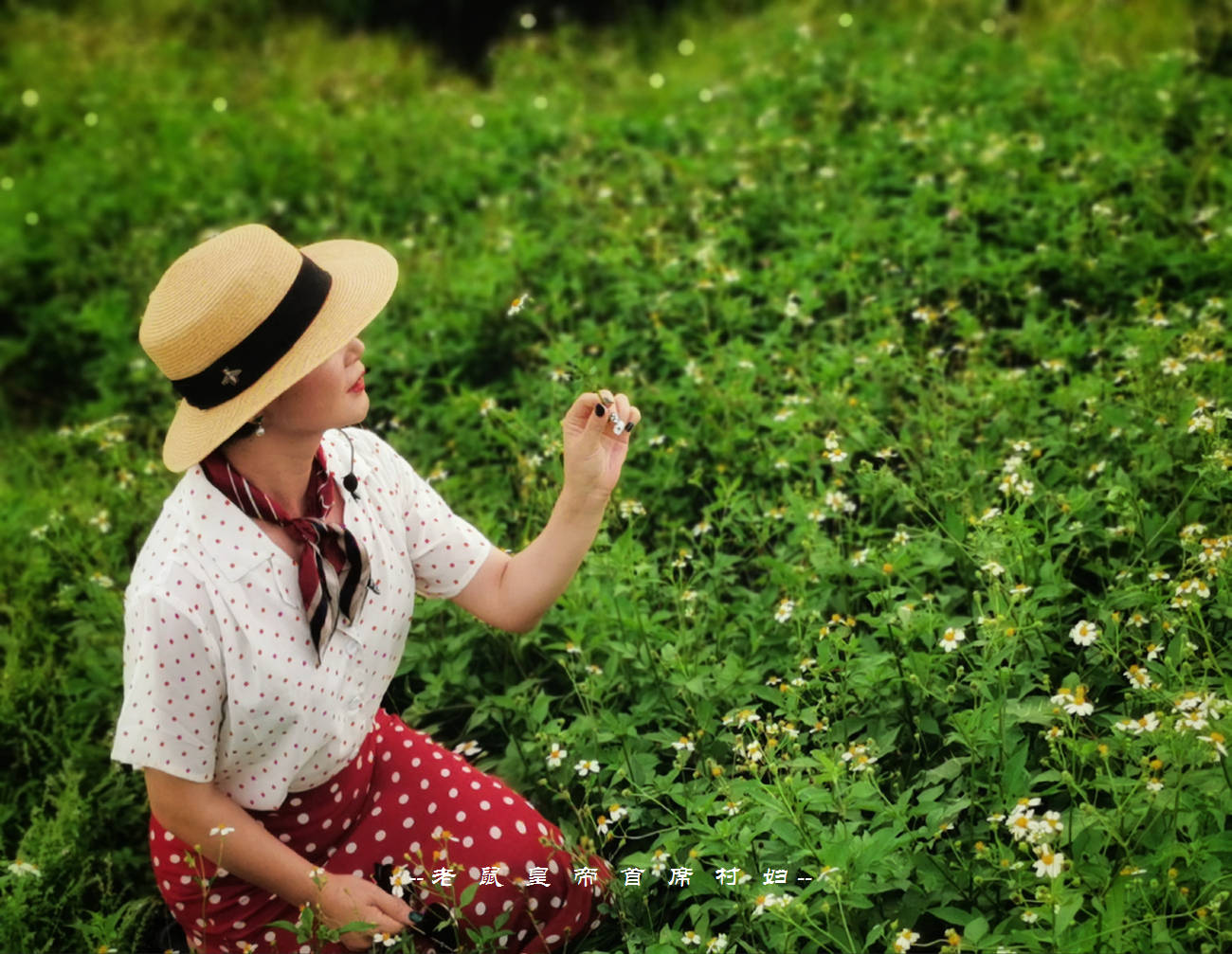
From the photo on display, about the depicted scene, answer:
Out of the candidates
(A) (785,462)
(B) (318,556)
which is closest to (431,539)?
(B) (318,556)

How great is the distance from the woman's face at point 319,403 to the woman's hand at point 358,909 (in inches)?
33.5

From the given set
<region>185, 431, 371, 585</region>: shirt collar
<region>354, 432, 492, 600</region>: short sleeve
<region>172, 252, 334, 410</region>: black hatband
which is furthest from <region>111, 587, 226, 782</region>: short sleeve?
<region>354, 432, 492, 600</region>: short sleeve

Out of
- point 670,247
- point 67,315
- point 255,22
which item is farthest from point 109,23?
point 670,247

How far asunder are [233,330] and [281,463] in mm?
291

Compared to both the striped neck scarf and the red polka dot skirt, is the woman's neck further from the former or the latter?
the red polka dot skirt

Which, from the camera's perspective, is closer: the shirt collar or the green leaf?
the green leaf

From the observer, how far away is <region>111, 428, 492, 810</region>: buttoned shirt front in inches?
84.7

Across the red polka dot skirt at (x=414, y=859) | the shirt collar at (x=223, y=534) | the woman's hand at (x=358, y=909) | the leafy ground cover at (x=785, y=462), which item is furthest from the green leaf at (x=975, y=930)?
the shirt collar at (x=223, y=534)

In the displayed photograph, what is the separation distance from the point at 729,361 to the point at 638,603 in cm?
112

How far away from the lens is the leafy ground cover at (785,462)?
2244mm

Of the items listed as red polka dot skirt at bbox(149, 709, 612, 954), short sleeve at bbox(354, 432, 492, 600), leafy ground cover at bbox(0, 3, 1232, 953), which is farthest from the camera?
short sleeve at bbox(354, 432, 492, 600)

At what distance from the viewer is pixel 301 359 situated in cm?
225

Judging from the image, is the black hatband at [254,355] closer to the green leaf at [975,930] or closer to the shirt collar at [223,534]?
the shirt collar at [223,534]

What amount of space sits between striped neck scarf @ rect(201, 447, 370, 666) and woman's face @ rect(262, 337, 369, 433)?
0.13 metres
